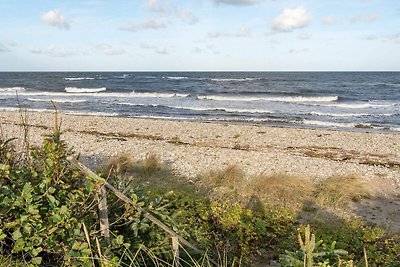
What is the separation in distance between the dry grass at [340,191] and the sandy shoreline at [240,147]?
1072 mm

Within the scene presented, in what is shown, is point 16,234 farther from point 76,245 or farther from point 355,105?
point 355,105

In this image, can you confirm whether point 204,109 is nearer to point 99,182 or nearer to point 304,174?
point 304,174

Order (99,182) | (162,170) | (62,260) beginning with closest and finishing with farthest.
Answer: (99,182) → (62,260) → (162,170)

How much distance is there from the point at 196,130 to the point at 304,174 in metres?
8.35

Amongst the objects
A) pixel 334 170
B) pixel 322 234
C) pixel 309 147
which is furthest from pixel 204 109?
pixel 322 234

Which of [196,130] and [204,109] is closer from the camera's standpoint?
[196,130]

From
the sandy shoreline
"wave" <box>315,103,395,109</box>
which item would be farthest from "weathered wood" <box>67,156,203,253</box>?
"wave" <box>315,103,395,109</box>

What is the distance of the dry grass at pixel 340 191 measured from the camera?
25.8 ft

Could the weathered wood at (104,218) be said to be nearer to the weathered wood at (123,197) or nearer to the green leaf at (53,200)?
the weathered wood at (123,197)

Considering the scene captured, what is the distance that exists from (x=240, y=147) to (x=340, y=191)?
6.72 m

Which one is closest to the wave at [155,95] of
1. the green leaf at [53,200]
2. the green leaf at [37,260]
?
the green leaf at [53,200]

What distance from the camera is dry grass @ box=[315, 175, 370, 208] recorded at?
7863 millimetres

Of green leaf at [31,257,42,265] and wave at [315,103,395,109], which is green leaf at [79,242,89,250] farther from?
wave at [315,103,395,109]

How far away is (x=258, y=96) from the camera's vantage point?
132 feet
